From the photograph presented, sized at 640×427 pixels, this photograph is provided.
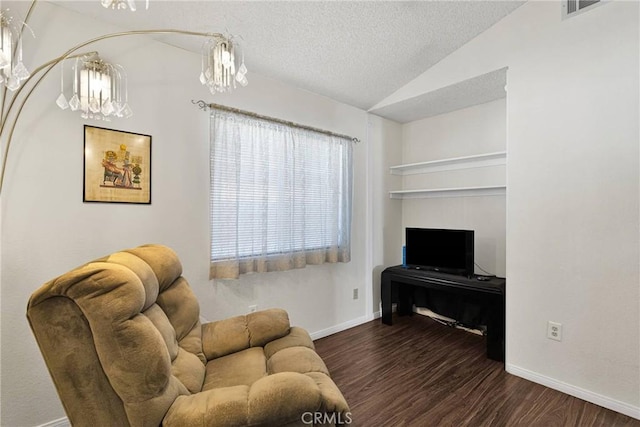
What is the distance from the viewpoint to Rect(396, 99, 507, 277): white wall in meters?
3.22

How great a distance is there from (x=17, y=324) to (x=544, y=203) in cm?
346

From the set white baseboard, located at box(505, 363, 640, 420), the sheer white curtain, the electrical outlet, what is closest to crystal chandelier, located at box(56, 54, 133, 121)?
the sheer white curtain

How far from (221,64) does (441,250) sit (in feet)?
8.74

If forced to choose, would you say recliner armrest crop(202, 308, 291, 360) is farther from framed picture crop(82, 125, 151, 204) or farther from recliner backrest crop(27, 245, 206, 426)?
framed picture crop(82, 125, 151, 204)

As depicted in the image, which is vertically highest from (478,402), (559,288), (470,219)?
(470,219)

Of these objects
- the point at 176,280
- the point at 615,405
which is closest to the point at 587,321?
the point at 615,405

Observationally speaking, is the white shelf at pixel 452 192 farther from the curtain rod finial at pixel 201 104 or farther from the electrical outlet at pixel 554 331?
the curtain rod finial at pixel 201 104

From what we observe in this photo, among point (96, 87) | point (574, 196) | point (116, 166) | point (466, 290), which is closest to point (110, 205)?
point (116, 166)

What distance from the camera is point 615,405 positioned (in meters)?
2.00

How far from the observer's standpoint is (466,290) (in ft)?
9.16

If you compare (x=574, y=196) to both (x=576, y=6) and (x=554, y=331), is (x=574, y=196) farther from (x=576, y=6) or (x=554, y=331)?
(x=576, y=6)

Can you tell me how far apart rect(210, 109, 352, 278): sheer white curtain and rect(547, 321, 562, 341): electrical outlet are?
1.78 meters

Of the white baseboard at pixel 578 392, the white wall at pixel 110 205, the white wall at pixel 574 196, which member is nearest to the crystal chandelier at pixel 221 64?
the white wall at pixel 110 205

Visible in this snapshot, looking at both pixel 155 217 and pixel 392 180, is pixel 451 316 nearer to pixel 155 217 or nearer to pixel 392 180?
pixel 392 180
